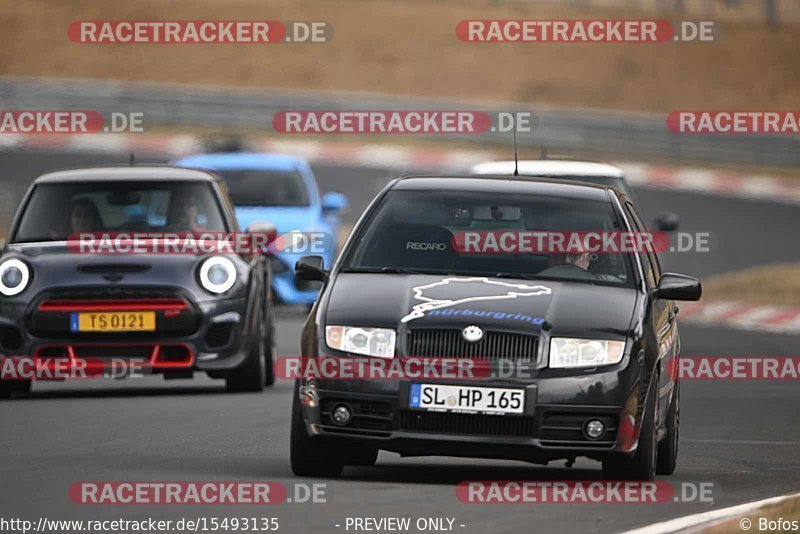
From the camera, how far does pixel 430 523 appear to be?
836 centimetres

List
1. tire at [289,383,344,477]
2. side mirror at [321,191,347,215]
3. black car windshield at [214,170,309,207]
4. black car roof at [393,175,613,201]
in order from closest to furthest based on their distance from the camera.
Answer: tire at [289,383,344,477] < black car roof at [393,175,613,201] < side mirror at [321,191,347,215] < black car windshield at [214,170,309,207]

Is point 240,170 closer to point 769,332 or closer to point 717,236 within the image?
point 769,332

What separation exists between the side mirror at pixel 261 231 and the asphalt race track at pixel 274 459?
3.59 ft

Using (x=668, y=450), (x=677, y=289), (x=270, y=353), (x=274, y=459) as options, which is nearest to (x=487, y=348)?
(x=677, y=289)

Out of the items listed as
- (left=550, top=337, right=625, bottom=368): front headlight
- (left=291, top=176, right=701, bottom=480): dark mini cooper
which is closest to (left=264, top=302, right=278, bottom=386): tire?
(left=291, top=176, right=701, bottom=480): dark mini cooper

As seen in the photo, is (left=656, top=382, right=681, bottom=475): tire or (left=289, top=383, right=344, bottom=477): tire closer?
(left=289, top=383, right=344, bottom=477): tire

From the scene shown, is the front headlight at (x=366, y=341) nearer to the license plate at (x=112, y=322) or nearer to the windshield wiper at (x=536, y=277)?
the windshield wiper at (x=536, y=277)

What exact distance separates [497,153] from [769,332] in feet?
66.1

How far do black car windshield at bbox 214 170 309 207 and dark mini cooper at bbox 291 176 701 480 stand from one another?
46.0ft

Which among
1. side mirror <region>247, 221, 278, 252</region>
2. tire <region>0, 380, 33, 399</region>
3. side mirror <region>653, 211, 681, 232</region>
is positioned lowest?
tire <region>0, 380, 33, 399</region>

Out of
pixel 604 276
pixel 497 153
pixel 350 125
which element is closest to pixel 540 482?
pixel 604 276

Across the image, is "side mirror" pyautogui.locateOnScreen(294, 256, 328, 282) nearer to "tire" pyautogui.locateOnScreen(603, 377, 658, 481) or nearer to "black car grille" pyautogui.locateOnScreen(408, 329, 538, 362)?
"black car grille" pyautogui.locateOnScreen(408, 329, 538, 362)

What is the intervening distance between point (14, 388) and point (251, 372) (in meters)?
1.62

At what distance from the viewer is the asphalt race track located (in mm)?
8648
